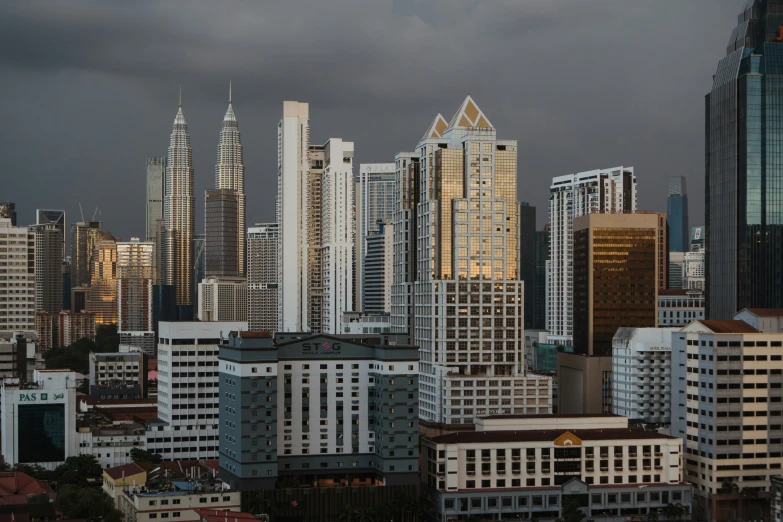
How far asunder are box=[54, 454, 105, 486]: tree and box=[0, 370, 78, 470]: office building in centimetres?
619

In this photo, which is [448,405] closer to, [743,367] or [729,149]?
[743,367]

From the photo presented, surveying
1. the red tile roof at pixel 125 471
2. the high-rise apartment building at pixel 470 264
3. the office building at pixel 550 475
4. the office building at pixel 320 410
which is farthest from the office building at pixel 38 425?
the office building at pixel 550 475

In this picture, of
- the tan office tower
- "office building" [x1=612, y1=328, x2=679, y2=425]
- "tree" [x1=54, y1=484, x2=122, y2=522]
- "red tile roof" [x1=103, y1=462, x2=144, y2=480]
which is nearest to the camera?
"tree" [x1=54, y1=484, x2=122, y2=522]

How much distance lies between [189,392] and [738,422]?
67.9 m

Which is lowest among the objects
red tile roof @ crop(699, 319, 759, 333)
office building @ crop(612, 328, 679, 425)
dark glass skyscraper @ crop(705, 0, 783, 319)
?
office building @ crop(612, 328, 679, 425)

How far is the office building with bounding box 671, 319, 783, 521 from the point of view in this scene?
109812 mm

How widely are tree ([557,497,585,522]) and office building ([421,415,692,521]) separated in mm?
690

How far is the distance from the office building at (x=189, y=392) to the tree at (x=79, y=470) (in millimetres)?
10445

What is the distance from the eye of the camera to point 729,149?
159750mm

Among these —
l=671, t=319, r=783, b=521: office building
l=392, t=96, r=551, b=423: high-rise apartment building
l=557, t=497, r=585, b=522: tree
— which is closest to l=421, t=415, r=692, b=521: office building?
l=557, t=497, r=585, b=522: tree

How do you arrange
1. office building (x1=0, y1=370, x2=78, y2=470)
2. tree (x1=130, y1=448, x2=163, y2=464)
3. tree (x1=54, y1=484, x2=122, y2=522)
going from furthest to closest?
office building (x1=0, y1=370, x2=78, y2=470) → tree (x1=130, y1=448, x2=163, y2=464) → tree (x1=54, y1=484, x2=122, y2=522)

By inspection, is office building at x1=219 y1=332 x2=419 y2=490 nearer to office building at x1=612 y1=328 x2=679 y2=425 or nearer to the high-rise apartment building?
the high-rise apartment building

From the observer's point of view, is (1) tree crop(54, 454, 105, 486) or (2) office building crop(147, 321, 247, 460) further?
(2) office building crop(147, 321, 247, 460)

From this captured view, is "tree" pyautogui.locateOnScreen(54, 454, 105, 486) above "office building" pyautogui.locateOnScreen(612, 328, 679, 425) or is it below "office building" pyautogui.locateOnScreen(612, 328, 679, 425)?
below
